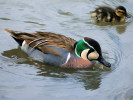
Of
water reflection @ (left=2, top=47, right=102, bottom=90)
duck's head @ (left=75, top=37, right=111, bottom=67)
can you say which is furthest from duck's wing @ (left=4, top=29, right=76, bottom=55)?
water reflection @ (left=2, top=47, right=102, bottom=90)

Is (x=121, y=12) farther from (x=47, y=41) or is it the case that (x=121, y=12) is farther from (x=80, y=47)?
(x=47, y=41)

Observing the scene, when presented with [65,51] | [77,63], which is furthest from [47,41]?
[77,63]

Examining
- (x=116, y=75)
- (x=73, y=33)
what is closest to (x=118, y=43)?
(x=73, y=33)

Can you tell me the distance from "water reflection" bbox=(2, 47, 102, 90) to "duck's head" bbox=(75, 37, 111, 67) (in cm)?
19

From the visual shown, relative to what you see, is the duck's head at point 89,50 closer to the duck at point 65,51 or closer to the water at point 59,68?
the duck at point 65,51

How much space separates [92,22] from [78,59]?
232cm

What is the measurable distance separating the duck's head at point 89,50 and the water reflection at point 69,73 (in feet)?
0.61

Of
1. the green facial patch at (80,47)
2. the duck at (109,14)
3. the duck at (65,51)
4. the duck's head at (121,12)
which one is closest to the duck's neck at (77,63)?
the duck at (65,51)

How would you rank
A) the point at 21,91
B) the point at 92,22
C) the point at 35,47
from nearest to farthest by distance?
the point at 21,91 → the point at 35,47 → the point at 92,22

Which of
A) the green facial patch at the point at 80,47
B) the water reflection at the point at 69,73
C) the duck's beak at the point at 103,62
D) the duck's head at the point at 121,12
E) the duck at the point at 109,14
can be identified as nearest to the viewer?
the water reflection at the point at 69,73

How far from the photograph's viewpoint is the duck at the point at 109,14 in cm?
710

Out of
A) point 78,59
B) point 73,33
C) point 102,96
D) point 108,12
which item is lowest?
point 102,96

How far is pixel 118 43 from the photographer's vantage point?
19.1ft

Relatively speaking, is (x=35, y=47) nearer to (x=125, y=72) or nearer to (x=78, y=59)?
(x=78, y=59)
